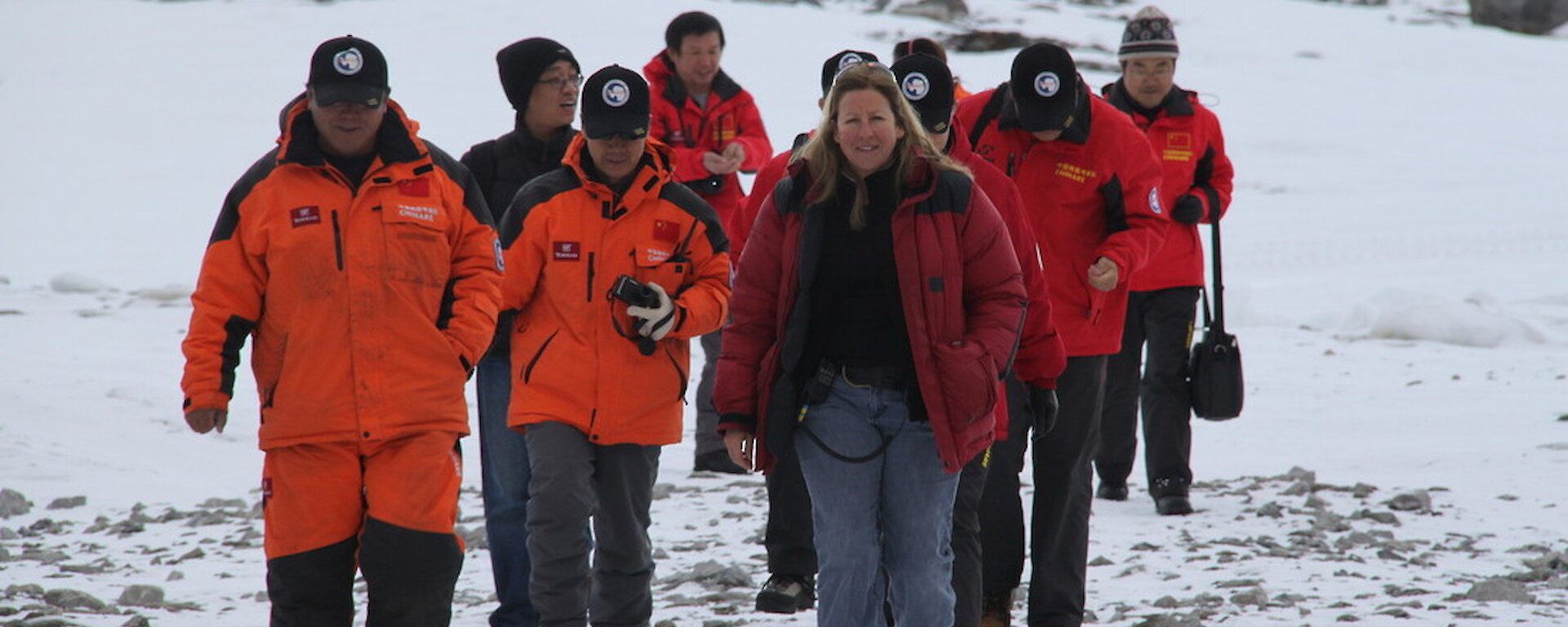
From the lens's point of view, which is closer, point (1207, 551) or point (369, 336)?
point (369, 336)

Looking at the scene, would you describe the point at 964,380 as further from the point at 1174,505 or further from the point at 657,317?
the point at 1174,505

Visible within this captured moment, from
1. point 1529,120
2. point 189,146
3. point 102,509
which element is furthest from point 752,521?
point 1529,120

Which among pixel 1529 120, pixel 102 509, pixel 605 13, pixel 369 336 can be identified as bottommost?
pixel 102 509

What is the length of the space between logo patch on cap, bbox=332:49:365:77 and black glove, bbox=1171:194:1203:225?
13.7ft

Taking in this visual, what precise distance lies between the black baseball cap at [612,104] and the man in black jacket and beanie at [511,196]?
1.29ft

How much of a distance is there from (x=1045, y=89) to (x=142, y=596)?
355cm

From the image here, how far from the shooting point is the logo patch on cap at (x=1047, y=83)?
5.29 metres

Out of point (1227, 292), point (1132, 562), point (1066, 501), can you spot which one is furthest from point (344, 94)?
point (1227, 292)

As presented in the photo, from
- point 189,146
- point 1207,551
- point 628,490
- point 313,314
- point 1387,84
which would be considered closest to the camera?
point 313,314

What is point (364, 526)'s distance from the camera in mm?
4332

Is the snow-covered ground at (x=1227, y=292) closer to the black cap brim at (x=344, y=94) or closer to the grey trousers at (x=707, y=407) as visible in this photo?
the grey trousers at (x=707, y=407)

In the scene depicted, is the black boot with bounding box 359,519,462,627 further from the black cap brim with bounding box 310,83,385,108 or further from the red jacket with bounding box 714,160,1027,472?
the black cap brim with bounding box 310,83,385,108

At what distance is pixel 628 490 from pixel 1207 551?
2.69 meters

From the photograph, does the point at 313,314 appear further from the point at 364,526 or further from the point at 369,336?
the point at 364,526
